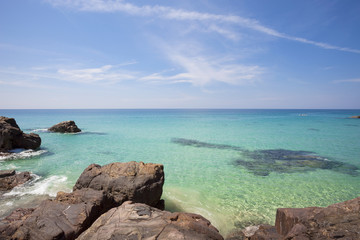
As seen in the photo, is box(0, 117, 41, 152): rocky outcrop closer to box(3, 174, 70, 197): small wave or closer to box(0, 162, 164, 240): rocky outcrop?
box(3, 174, 70, 197): small wave

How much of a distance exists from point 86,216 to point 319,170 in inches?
618

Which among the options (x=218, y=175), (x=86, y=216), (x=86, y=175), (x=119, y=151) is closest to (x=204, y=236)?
(x=86, y=216)

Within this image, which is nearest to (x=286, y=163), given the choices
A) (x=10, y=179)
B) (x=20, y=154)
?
(x=10, y=179)

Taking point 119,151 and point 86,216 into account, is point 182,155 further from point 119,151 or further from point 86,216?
point 86,216

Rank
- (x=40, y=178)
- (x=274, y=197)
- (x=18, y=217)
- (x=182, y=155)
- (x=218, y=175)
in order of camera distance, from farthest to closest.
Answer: (x=182, y=155) < (x=218, y=175) < (x=40, y=178) < (x=274, y=197) < (x=18, y=217)

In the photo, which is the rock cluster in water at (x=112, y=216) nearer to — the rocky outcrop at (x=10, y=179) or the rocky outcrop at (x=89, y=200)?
the rocky outcrop at (x=89, y=200)

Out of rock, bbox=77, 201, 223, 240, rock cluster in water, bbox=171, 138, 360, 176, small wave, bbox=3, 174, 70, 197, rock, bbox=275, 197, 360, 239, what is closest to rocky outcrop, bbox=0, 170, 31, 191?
small wave, bbox=3, 174, 70, 197

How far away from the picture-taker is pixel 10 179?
11023 millimetres

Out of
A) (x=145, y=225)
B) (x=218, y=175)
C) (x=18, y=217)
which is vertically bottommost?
(x=218, y=175)

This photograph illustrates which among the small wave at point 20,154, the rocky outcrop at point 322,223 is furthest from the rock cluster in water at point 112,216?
the small wave at point 20,154

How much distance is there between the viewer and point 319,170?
46.5ft

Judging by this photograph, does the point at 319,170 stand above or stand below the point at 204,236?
below

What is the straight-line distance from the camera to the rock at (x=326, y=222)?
373 centimetres

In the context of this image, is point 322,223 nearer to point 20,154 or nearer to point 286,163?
point 286,163
